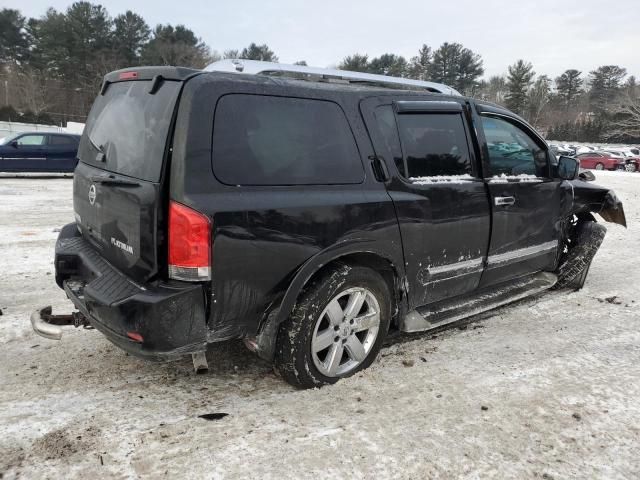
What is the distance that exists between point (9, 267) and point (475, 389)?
503cm

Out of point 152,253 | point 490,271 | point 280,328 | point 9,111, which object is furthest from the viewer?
point 9,111

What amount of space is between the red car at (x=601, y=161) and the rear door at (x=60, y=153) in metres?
30.8

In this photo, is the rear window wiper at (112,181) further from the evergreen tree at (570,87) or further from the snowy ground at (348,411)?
the evergreen tree at (570,87)

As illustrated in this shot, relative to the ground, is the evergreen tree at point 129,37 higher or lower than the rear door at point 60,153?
higher

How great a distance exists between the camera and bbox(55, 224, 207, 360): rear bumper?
2467mm

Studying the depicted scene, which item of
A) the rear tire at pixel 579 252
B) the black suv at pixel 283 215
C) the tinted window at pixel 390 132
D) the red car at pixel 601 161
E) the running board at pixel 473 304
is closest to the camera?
the black suv at pixel 283 215

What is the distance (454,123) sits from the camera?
145 inches

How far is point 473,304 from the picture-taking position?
154 inches

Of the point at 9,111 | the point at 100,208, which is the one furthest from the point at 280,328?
the point at 9,111

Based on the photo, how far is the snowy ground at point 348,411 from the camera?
7.81 ft

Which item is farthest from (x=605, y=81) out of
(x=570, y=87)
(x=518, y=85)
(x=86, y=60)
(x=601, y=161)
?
(x=86, y=60)

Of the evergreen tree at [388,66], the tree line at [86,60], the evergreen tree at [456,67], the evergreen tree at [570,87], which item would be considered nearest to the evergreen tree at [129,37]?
the tree line at [86,60]

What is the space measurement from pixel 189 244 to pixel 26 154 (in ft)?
50.2

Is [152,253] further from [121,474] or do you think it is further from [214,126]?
[121,474]
